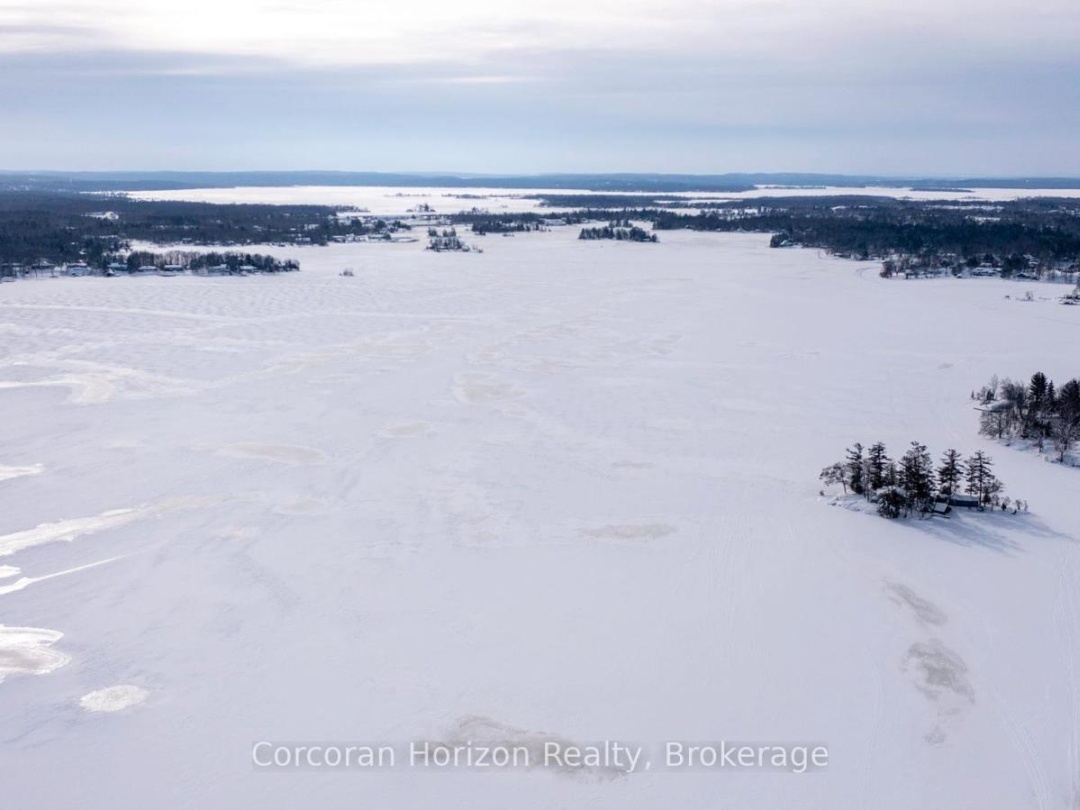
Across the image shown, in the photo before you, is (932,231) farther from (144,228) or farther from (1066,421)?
(144,228)

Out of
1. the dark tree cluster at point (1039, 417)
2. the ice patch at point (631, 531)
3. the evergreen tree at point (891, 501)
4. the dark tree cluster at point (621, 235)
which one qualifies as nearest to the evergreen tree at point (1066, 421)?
the dark tree cluster at point (1039, 417)

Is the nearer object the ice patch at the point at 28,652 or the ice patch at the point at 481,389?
the ice patch at the point at 28,652

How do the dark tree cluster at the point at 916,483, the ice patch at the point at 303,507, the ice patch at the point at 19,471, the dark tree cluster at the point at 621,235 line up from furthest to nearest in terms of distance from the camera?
the dark tree cluster at the point at 621,235, the ice patch at the point at 19,471, the dark tree cluster at the point at 916,483, the ice patch at the point at 303,507

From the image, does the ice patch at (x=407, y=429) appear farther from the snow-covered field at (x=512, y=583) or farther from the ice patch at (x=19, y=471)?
the ice patch at (x=19, y=471)

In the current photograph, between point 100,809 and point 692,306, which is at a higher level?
point 692,306

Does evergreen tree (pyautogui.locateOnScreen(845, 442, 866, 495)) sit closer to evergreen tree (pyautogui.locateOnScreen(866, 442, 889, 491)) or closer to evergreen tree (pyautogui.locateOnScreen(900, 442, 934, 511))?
evergreen tree (pyautogui.locateOnScreen(866, 442, 889, 491))

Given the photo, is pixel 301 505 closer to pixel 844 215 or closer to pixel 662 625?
pixel 662 625

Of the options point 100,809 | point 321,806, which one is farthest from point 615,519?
point 100,809
